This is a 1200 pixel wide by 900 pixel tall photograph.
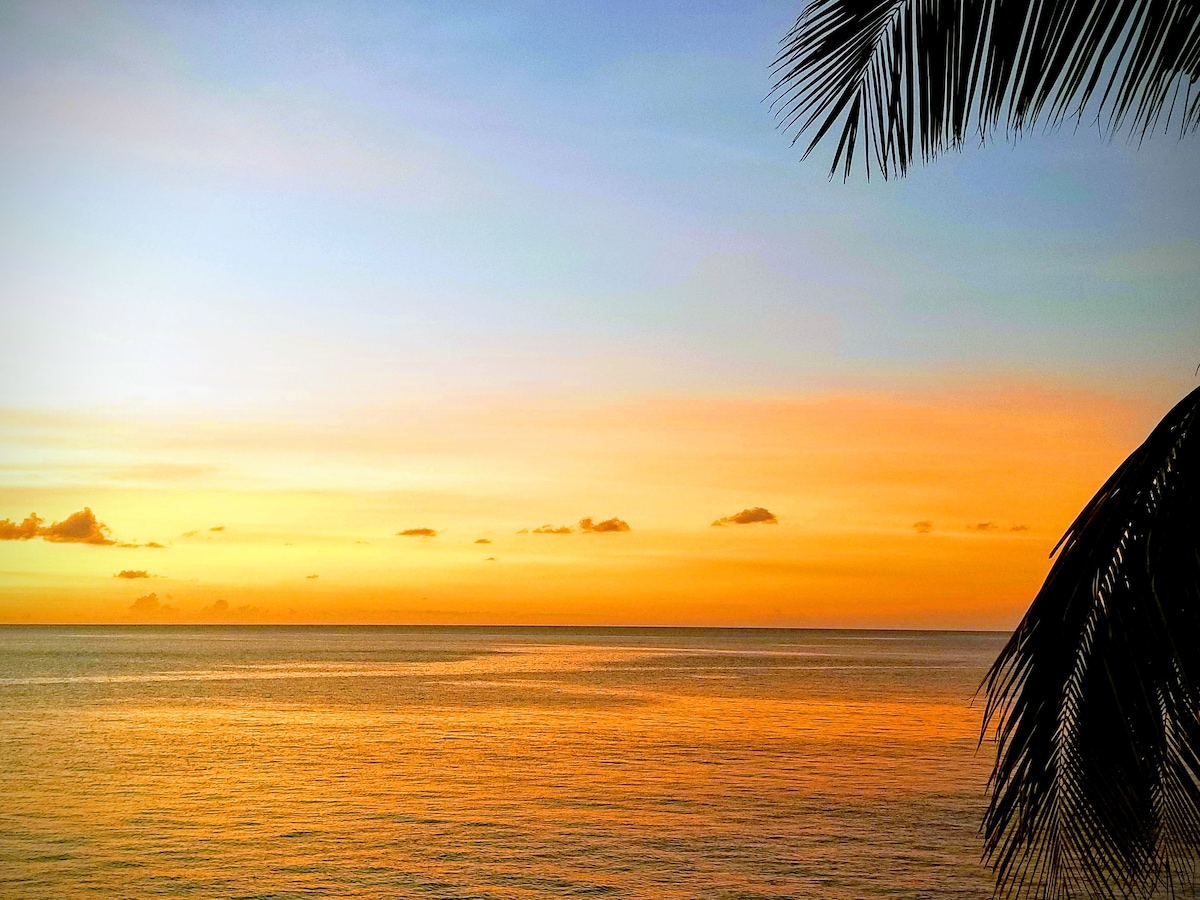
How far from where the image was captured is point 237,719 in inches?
2056

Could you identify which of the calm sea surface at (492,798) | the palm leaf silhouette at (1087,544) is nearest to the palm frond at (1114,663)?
the palm leaf silhouette at (1087,544)

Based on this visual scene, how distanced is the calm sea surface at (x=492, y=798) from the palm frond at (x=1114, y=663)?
16189 mm

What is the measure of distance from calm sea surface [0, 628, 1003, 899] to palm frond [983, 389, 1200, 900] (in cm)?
1619

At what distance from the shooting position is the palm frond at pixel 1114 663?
4395mm

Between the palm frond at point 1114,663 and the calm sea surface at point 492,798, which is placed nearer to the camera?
the palm frond at point 1114,663

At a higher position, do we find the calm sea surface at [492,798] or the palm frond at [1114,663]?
the palm frond at [1114,663]

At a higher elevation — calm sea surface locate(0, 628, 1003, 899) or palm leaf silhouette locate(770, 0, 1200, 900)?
palm leaf silhouette locate(770, 0, 1200, 900)

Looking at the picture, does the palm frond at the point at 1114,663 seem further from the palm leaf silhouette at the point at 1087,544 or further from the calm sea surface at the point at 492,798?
the calm sea surface at the point at 492,798

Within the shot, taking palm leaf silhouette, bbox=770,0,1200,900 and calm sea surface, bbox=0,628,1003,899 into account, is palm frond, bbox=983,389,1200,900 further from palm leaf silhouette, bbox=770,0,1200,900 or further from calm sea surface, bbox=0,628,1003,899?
calm sea surface, bbox=0,628,1003,899

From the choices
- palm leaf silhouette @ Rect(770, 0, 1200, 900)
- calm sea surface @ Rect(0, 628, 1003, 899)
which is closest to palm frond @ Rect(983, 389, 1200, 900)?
palm leaf silhouette @ Rect(770, 0, 1200, 900)

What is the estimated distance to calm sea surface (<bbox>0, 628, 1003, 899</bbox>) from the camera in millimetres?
20812

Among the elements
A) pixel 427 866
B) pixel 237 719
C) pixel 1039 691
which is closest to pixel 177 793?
pixel 427 866

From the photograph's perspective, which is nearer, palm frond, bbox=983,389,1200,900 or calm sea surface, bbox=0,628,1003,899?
palm frond, bbox=983,389,1200,900

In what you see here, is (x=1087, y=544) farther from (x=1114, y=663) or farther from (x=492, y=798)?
(x=492, y=798)
